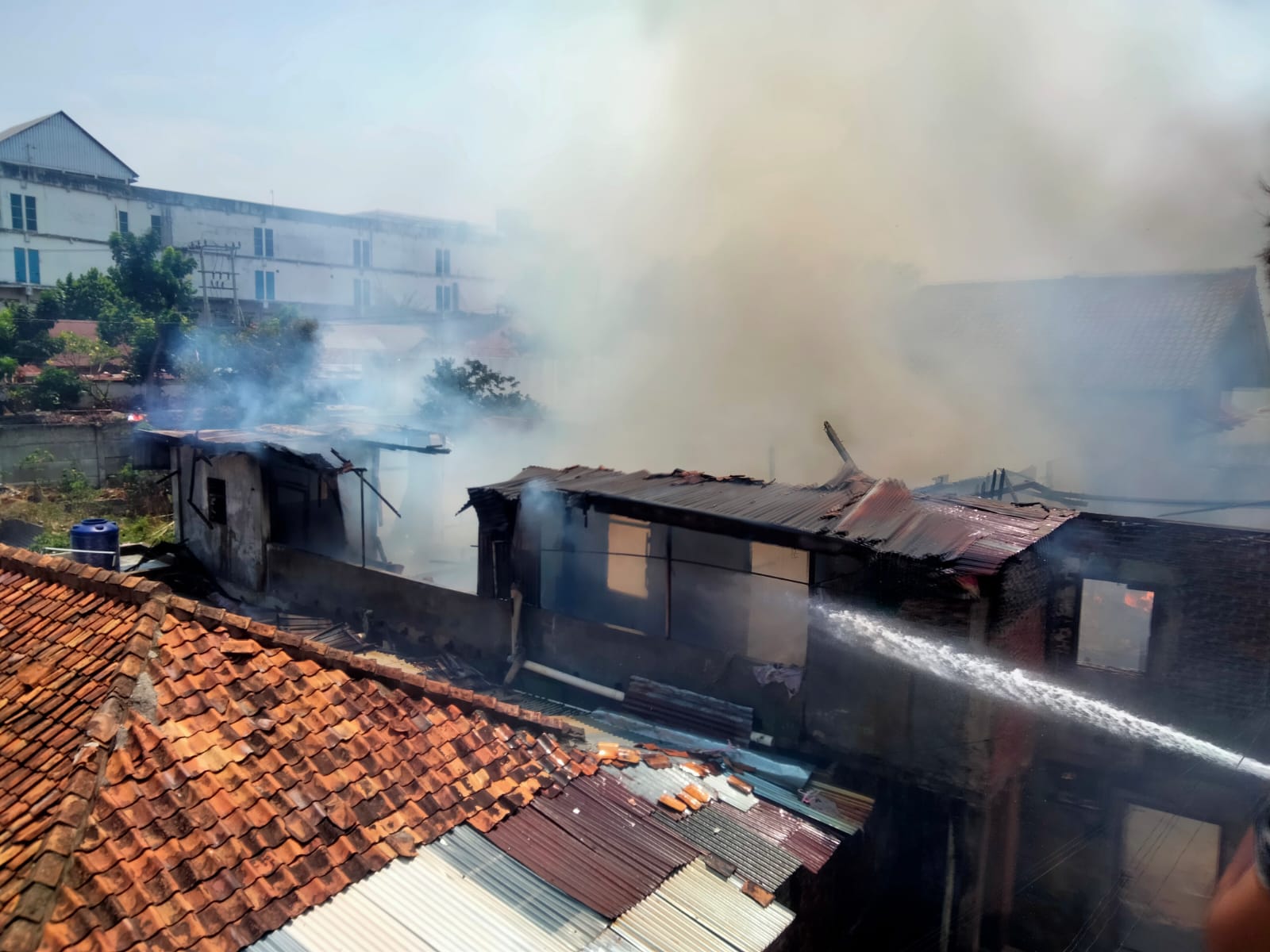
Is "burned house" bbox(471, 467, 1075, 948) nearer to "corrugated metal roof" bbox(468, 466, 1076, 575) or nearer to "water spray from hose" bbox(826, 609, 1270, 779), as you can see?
"corrugated metal roof" bbox(468, 466, 1076, 575)

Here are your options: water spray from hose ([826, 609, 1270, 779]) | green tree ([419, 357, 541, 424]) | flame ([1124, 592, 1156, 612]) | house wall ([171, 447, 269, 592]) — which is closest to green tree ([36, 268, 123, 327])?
green tree ([419, 357, 541, 424])

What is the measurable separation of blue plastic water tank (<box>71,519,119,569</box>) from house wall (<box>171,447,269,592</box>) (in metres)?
1.75

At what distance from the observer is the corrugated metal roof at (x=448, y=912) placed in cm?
396

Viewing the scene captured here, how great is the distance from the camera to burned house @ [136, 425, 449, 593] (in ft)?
44.1

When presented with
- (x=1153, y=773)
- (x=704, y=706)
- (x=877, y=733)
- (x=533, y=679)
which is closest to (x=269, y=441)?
(x=533, y=679)

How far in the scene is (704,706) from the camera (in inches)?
327

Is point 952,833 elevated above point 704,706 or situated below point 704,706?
below

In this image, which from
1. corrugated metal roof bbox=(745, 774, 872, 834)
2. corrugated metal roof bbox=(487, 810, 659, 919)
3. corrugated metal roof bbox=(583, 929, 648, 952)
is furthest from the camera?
corrugated metal roof bbox=(745, 774, 872, 834)

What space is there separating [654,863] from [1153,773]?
5.82m

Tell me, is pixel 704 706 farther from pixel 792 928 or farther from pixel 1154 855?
pixel 1154 855

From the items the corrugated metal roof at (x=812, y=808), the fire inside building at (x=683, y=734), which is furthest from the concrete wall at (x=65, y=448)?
the corrugated metal roof at (x=812, y=808)

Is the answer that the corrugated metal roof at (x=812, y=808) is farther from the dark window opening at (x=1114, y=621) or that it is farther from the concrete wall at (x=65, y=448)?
the concrete wall at (x=65, y=448)

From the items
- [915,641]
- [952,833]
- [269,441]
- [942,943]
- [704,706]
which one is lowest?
[942,943]

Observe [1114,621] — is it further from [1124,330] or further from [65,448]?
[65,448]
